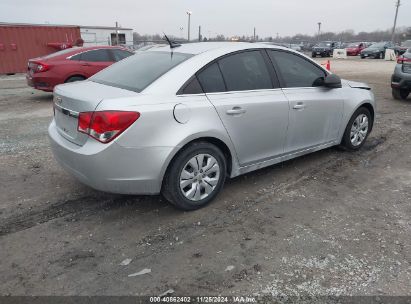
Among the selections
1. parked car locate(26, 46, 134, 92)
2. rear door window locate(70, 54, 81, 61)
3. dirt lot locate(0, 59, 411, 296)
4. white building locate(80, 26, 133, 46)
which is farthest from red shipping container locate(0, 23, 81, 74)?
dirt lot locate(0, 59, 411, 296)

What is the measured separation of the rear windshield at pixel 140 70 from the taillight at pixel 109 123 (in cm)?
41

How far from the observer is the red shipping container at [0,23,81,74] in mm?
17797

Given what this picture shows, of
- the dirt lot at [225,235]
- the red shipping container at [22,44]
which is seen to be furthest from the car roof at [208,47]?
the red shipping container at [22,44]

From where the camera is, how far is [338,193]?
4.08m

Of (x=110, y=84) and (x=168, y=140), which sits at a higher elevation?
(x=110, y=84)

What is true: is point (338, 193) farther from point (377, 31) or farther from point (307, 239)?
point (377, 31)

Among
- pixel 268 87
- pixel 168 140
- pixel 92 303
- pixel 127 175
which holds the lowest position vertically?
pixel 92 303

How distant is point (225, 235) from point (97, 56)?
833 cm

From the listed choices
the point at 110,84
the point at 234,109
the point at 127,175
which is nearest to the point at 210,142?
the point at 234,109

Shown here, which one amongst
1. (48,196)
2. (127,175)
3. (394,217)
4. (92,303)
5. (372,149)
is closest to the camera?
(92,303)

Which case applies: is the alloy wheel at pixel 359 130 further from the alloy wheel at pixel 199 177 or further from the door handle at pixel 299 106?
the alloy wheel at pixel 199 177

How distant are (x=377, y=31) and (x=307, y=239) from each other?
386 ft

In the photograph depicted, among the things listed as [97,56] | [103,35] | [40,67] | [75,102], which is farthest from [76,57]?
[103,35]

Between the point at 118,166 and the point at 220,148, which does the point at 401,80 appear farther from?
the point at 118,166
